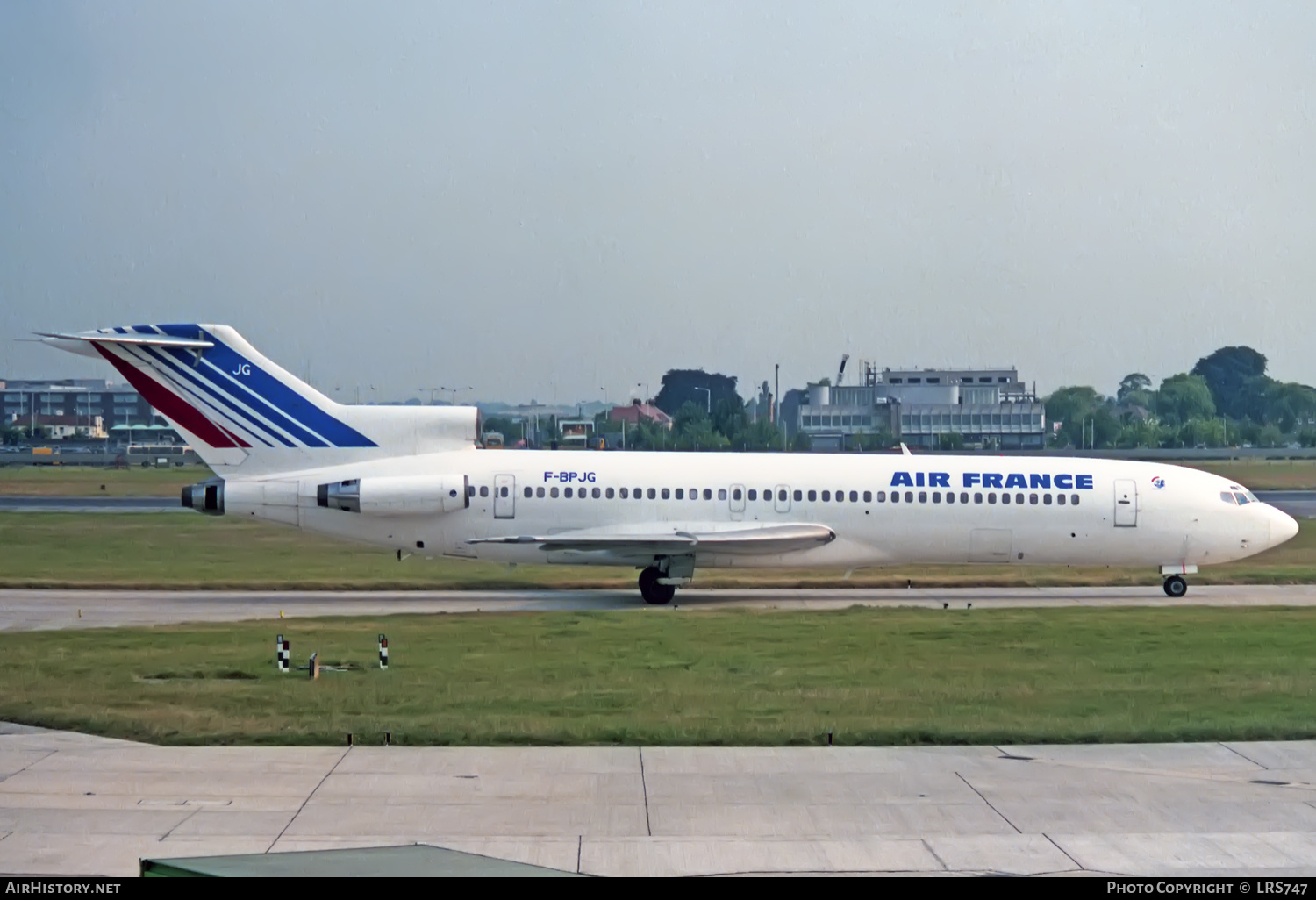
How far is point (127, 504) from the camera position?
59.6 m

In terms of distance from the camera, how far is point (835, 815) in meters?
13.1

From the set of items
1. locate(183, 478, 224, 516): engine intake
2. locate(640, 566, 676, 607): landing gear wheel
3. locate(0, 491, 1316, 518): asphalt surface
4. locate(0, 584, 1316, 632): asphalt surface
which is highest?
locate(183, 478, 224, 516): engine intake

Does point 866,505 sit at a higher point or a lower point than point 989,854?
higher

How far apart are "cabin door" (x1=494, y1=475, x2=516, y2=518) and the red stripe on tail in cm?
548

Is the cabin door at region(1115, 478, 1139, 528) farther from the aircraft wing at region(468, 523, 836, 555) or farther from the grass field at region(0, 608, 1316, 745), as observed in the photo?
the aircraft wing at region(468, 523, 836, 555)

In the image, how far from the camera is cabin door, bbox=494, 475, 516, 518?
1266 inches

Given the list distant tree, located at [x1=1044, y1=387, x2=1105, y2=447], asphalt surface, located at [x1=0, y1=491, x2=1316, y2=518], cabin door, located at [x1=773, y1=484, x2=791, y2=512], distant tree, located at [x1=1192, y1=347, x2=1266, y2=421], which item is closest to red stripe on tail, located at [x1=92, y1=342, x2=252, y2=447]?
cabin door, located at [x1=773, y1=484, x2=791, y2=512]

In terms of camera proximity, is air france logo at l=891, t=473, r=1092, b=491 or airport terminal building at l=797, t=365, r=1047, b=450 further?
airport terminal building at l=797, t=365, r=1047, b=450

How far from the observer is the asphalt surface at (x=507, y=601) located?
2895cm

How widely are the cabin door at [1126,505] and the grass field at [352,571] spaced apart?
3592mm

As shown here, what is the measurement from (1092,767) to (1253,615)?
14524mm

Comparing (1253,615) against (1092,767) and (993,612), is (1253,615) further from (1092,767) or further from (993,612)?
(1092,767)

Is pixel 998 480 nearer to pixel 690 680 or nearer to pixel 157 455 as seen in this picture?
pixel 690 680
